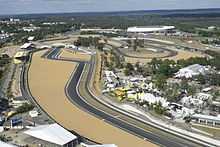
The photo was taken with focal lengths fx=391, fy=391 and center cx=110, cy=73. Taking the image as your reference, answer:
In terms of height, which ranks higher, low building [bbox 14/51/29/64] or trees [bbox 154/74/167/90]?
trees [bbox 154/74/167/90]

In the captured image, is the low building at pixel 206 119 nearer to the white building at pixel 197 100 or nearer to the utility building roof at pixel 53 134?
the white building at pixel 197 100

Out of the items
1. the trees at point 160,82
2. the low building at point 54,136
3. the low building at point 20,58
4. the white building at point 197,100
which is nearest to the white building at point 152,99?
the white building at point 197,100

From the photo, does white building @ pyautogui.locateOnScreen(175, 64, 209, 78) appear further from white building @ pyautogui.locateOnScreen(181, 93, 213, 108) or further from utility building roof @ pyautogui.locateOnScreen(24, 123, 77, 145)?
utility building roof @ pyautogui.locateOnScreen(24, 123, 77, 145)

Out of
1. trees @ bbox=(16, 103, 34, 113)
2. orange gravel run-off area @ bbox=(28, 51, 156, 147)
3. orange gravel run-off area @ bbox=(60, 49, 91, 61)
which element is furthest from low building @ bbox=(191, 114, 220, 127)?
orange gravel run-off area @ bbox=(60, 49, 91, 61)

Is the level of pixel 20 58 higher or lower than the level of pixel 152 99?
lower

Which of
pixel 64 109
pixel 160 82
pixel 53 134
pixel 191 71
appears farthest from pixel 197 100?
pixel 53 134

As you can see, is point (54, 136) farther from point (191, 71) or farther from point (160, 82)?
point (191, 71)
